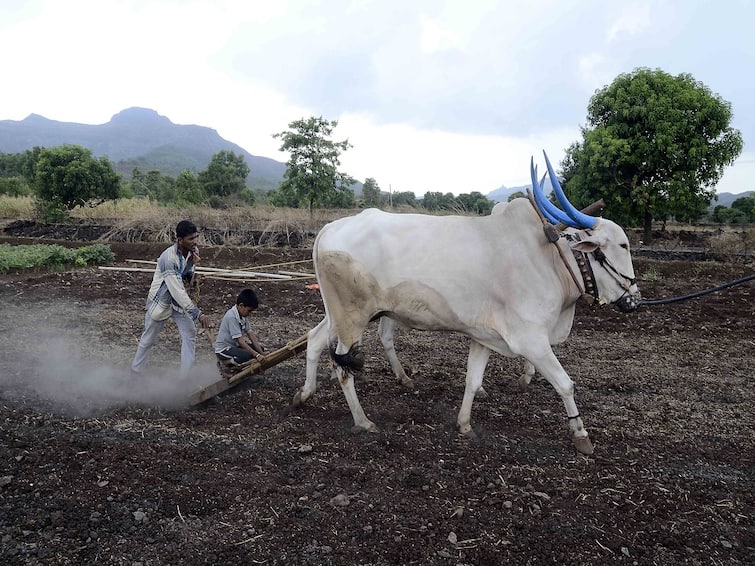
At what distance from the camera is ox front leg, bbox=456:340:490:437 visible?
4613mm

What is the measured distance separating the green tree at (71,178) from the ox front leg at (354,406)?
20759 mm

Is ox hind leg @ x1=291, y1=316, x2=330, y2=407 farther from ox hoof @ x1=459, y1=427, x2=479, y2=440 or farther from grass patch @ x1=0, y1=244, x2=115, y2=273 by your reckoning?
grass patch @ x1=0, y1=244, x2=115, y2=273

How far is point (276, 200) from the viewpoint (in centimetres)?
2722

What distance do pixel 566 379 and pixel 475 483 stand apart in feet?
3.59

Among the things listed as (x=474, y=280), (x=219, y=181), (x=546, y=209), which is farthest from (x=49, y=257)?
(x=219, y=181)

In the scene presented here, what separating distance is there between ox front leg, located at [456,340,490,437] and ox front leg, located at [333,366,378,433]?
28.1 inches

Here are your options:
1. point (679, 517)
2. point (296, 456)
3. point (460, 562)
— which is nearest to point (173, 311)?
point (296, 456)

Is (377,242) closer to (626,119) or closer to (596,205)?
(596,205)

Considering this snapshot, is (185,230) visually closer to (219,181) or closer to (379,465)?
(379,465)

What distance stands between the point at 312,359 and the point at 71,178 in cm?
2049

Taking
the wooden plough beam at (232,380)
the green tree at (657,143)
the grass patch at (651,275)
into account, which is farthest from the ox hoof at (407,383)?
the green tree at (657,143)

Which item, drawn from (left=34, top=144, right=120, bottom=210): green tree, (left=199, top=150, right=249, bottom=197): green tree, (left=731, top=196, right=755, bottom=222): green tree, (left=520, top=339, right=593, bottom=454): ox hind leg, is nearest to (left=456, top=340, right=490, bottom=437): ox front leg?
(left=520, top=339, right=593, bottom=454): ox hind leg

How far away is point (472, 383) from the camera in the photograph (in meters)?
4.63

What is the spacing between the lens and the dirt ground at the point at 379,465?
10.3ft
